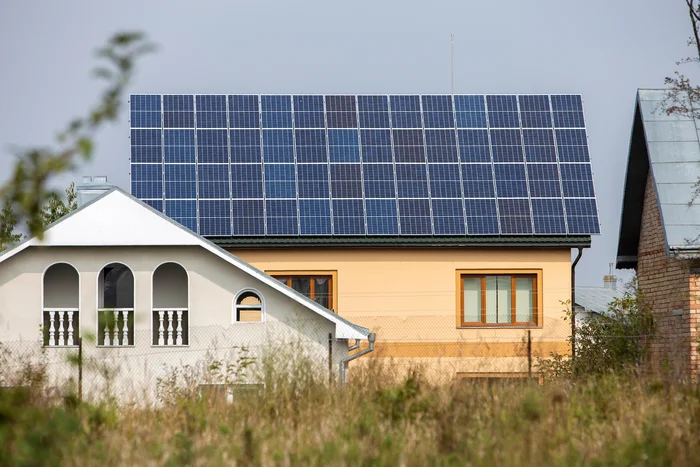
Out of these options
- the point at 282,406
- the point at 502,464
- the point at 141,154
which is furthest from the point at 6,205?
the point at 141,154

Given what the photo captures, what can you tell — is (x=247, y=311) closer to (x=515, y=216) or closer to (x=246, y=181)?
(x=246, y=181)

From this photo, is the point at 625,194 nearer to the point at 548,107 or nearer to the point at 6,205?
the point at 548,107

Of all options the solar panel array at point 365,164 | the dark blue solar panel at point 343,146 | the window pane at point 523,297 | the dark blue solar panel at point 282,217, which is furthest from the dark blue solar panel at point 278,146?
the window pane at point 523,297

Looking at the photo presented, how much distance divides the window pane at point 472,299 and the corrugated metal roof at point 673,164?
5.21 metres

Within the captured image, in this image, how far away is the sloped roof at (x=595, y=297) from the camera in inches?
1766

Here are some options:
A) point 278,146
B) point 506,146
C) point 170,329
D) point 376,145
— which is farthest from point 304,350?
point 506,146

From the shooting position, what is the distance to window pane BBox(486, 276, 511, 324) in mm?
24906

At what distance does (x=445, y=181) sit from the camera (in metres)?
25.8

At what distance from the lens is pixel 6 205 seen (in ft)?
14.0

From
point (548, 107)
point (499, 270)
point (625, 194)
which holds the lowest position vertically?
point (499, 270)

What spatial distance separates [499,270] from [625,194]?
3496 mm

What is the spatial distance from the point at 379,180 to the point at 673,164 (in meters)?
7.15

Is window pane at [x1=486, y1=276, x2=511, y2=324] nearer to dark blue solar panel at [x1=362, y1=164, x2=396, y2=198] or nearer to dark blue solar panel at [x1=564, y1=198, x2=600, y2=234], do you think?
dark blue solar panel at [x1=564, y1=198, x2=600, y2=234]

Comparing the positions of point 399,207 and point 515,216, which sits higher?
point 399,207
